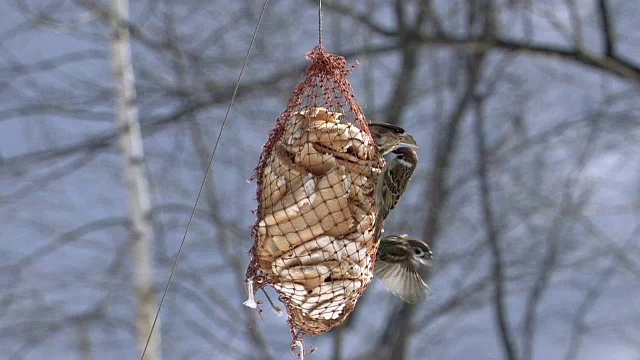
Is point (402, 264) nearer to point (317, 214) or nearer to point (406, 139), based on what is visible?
point (406, 139)

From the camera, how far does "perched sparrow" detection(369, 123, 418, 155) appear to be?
259cm

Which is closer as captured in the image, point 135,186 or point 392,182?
point 392,182

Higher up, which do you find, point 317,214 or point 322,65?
point 322,65

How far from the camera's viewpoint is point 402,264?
9.01 feet

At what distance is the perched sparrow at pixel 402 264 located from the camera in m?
2.71

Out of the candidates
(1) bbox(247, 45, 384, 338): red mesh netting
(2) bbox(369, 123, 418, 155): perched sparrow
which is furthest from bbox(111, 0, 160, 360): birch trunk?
(1) bbox(247, 45, 384, 338): red mesh netting

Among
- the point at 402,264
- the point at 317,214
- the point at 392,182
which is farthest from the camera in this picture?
the point at 402,264

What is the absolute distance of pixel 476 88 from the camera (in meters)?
6.63

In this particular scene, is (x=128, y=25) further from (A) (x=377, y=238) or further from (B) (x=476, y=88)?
(A) (x=377, y=238)

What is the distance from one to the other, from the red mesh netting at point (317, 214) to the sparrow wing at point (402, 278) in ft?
1.24

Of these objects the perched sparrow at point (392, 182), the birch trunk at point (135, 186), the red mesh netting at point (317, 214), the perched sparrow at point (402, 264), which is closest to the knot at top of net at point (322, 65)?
the red mesh netting at point (317, 214)

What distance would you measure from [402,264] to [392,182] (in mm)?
393

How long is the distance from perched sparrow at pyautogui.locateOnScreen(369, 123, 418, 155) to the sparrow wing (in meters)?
0.35

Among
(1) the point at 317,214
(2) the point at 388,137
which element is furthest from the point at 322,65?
(1) the point at 317,214
